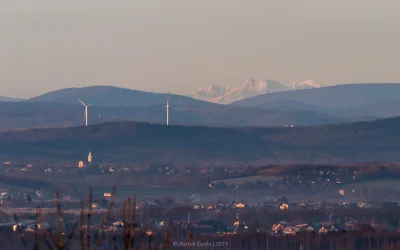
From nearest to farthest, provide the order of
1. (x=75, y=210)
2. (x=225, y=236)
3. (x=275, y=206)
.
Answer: (x=225, y=236) → (x=75, y=210) → (x=275, y=206)

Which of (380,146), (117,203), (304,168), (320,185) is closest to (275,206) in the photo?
(117,203)

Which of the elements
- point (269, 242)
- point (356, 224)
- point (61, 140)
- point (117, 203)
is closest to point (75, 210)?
point (117, 203)

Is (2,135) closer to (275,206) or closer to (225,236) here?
(275,206)

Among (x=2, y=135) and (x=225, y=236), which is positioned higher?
(x=2, y=135)

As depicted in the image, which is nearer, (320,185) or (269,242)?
(269,242)

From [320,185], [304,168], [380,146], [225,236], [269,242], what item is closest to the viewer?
[269,242]

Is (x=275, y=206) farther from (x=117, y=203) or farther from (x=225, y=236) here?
(x=225, y=236)
